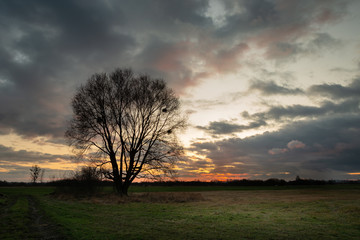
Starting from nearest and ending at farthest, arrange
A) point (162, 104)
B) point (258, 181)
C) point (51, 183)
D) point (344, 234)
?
point (344, 234) < point (162, 104) < point (51, 183) < point (258, 181)

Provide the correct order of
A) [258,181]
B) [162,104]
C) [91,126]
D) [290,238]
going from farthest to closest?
[258,181] → [162,104] → [91,126] → [290,238]

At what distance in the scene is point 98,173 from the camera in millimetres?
30188

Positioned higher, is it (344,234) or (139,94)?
(139,94)

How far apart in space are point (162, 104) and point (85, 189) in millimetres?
15691

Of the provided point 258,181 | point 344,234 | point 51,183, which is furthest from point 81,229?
point 258,181

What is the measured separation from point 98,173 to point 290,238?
2537 cm

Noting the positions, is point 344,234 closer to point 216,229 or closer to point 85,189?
point 216,229

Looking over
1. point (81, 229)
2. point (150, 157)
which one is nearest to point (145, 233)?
point (81, 229)

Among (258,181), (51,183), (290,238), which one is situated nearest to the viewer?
(290,238)

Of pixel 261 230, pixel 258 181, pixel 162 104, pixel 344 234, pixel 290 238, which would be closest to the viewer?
pixel 290 238

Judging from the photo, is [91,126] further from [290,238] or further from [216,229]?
[290,238]

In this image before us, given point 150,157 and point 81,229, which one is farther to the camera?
point 150,157

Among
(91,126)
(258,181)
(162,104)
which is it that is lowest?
(258,181)

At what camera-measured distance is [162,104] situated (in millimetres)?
31922
